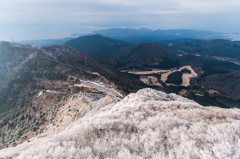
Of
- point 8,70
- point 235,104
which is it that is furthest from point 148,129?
point 8,70

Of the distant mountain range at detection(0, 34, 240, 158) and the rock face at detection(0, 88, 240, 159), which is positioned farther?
the distant mountain range at detection(0, 34, 240, 158)

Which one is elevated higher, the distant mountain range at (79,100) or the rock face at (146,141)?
the rock face at (146,141)

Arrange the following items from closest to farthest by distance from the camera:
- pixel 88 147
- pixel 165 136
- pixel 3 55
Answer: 1. pixel 88 147
2. pixel 165 136
3. pixel 3 55

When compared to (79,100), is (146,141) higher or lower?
higher

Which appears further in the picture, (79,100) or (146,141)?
(79,100)

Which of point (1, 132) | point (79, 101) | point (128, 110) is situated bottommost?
point (1, 132)

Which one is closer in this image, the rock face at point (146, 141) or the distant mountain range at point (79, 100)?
the rock face at point (146, 141)

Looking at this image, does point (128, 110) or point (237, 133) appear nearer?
point (237, 133)

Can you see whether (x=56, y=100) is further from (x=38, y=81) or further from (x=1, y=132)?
(x=38, y=81)

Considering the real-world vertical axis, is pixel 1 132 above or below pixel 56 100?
below

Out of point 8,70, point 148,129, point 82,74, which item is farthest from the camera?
point 8,70

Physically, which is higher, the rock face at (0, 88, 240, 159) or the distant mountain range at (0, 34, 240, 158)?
the rock face at (0, 88, 240, 159)
